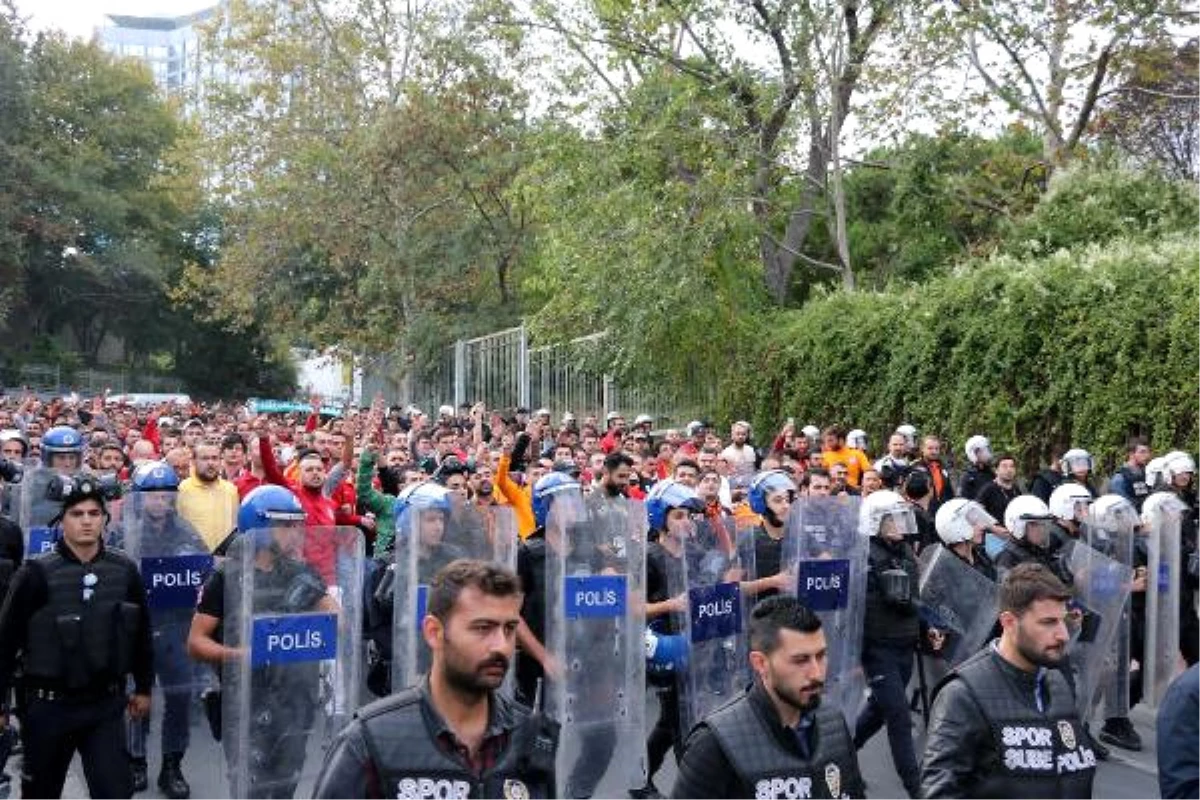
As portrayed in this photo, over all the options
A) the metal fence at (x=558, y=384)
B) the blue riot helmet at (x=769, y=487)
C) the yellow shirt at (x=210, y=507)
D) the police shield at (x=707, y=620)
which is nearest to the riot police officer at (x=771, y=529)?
the blue riot helmet at (x=769, y=487)

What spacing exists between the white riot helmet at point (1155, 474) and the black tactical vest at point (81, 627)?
822cm

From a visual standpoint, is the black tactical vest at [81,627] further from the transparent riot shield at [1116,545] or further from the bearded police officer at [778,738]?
the transparent riot shield at [1116,545]

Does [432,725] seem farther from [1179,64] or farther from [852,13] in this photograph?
[1179,64]

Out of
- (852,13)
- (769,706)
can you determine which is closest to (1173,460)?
(769,706)

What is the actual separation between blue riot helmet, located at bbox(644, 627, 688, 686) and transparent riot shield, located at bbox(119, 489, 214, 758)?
2.27 meters

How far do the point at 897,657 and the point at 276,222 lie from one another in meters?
26.8

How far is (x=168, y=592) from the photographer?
738 cm

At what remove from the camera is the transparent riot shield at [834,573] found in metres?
7.65

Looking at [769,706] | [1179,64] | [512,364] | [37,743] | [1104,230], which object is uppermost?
[1179,64]

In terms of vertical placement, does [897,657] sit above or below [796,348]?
below

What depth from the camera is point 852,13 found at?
69.6 ft

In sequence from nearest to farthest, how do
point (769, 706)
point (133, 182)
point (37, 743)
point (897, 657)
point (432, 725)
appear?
point (432, 725), point (769, 706), point (37, 743), point (897, 657), point (133, 182)

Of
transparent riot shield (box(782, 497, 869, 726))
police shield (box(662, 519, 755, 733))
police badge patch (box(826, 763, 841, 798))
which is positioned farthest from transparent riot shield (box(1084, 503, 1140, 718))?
police badge patch (box(826, 763, 841, 798))

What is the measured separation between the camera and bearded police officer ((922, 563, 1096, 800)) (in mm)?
4105
